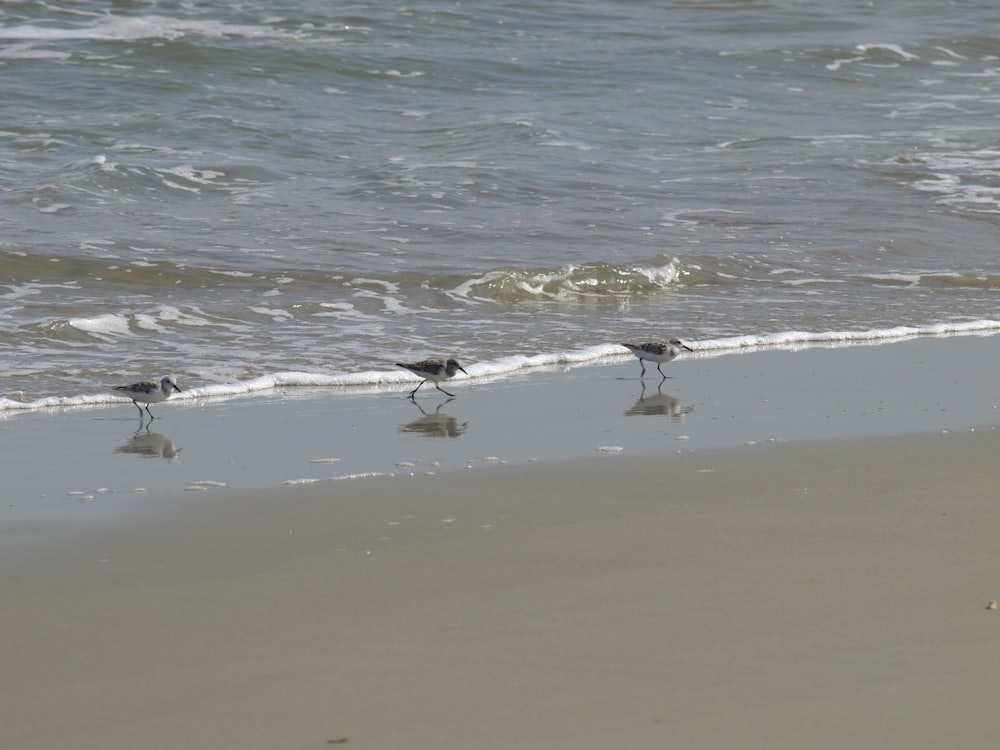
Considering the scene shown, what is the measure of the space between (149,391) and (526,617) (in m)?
3.58

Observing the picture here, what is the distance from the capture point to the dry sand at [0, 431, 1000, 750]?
314cm

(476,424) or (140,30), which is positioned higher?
(140,30)

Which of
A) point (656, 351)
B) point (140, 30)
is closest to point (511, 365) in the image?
point (656, 351)

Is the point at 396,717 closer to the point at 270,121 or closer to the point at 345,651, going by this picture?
the point at 345,651

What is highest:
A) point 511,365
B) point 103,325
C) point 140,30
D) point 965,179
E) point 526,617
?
point 140,30

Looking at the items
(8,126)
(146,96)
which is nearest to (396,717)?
(8,126)

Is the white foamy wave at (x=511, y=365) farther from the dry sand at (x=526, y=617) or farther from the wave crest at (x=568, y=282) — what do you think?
the dry sand at (x=526, y=617)

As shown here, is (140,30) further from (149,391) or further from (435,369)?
(149,391)

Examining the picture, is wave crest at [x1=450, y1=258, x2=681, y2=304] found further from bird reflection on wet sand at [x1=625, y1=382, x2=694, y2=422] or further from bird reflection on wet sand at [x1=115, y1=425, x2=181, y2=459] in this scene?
bird reflection on wet sand at [x1=115, y1=425, x2=181, y2=459]

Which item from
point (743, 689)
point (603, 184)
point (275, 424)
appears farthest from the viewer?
point (603, 184)

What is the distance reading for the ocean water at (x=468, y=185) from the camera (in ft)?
30.3

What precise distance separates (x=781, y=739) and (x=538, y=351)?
569cm

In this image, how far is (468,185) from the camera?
569 inches

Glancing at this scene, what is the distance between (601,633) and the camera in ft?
12.0
